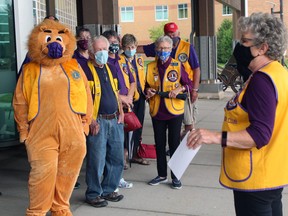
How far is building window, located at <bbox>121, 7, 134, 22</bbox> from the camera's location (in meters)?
55.5

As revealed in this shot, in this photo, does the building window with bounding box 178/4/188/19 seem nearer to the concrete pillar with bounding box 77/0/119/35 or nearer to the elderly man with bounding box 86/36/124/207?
the concrete pillar with bounding box 77/0/119/35

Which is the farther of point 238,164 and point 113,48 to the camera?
point 113,48

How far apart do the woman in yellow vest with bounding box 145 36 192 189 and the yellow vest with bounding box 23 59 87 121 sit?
1366 millimetres

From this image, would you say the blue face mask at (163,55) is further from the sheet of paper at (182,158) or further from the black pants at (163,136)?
the sheet of paper at (182,158)

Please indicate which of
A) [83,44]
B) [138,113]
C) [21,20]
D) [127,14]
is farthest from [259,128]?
[127,14]

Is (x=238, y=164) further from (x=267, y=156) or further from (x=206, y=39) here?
(x=206, y=39)

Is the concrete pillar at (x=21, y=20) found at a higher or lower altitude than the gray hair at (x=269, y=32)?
higher

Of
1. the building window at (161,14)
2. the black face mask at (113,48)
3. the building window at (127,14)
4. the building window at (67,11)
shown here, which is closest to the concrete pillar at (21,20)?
the black face mask at (113,48)

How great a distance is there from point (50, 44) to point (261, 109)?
2181 mm

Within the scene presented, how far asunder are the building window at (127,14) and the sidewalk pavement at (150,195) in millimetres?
50120

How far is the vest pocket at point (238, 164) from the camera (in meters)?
2.53

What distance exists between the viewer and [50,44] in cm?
393

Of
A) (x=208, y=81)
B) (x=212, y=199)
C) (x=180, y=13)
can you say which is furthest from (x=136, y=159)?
(x=180, y=13)

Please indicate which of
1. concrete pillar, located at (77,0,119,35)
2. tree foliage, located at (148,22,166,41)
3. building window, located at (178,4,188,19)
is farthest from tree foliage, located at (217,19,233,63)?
concrete pillar, located at (77,0,119,35)
